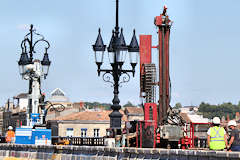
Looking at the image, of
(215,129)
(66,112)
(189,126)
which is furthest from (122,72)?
(66,112)

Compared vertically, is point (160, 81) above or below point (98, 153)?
above

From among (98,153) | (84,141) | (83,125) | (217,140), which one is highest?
(83,125)

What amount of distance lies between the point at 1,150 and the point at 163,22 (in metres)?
7.74

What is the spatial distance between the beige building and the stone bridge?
213ft

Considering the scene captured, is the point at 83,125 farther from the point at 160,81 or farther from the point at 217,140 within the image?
the point at 217,140

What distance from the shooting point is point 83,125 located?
88375 mm

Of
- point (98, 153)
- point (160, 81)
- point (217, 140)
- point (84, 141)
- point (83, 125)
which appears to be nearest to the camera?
point (217, 140)

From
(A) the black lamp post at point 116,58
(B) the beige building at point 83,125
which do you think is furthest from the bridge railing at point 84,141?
(B) the beige building at point 83,125

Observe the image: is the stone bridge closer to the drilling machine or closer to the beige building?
the drilling machine

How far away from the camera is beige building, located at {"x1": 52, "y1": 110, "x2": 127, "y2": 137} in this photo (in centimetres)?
8775

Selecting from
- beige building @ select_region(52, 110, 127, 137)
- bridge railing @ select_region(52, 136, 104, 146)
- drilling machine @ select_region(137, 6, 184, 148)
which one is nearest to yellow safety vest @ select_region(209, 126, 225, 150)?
drilling machine @ select_region(137, 6, 184, 148)

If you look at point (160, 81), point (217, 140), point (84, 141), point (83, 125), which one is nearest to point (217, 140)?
point (217, 140)

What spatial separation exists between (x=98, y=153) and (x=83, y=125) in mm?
72343

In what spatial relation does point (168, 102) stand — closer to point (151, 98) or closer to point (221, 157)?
point (151, 98)
